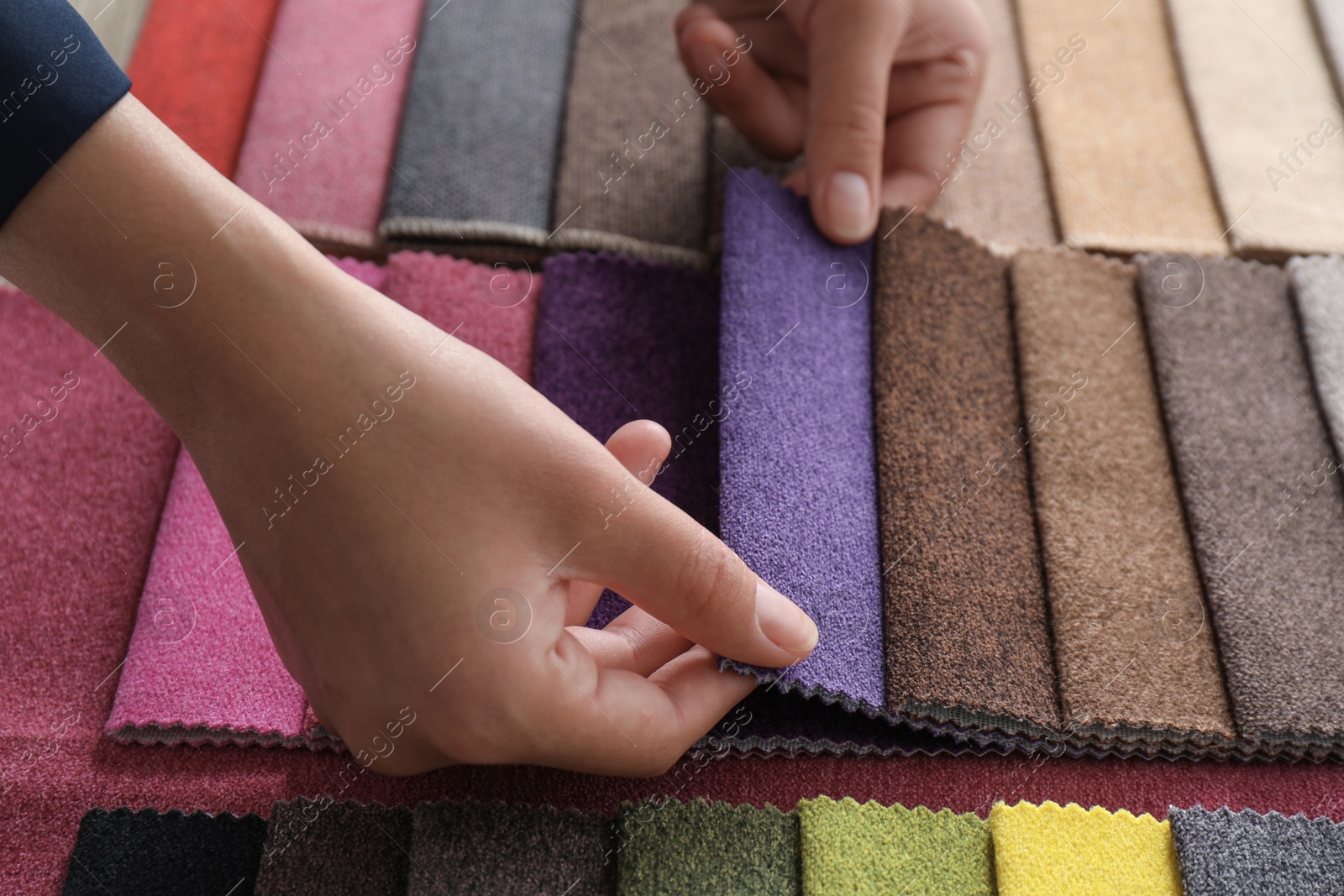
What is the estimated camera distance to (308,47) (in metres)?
→ 1.40

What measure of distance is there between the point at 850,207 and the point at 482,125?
565mm

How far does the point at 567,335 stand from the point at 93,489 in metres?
0.59

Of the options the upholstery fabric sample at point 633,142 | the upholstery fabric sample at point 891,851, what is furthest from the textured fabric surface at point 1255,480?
the upholstery fabric sample at point 633,142

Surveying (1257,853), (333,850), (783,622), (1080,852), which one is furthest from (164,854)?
(1257,853)

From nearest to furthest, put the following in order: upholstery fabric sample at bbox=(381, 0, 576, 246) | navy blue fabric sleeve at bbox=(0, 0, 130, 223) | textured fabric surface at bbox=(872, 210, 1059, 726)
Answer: navy blue fabric sleeve at bbox=(0, 0, 130, 223) → textured fabric surface at bbox=(872, 210, 1059, 726) → upholstery fabric sample at bbox=(381, 0, 576, 246)

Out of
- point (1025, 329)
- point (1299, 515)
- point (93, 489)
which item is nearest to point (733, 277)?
point (1025, 329)

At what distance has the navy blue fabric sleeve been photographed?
0.74 m

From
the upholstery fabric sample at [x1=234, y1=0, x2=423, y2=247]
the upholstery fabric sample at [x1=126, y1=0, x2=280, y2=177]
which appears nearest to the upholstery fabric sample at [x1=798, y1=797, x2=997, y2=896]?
the upholstery fabric sample at [x1=234, y1=0, x2=423, y2=247]

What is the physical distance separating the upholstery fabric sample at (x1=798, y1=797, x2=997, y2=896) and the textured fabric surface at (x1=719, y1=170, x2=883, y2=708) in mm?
106

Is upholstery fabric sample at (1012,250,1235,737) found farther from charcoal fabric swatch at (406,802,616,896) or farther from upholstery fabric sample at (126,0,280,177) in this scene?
upholstery fabric sample at (126,0,280,177)

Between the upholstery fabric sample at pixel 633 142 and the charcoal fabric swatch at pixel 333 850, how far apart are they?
0.76 meters

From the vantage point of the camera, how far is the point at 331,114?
4.38ft

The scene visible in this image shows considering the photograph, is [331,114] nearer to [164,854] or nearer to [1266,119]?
[164,854]

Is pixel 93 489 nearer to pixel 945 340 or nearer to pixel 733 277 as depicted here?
pixel 733 277
